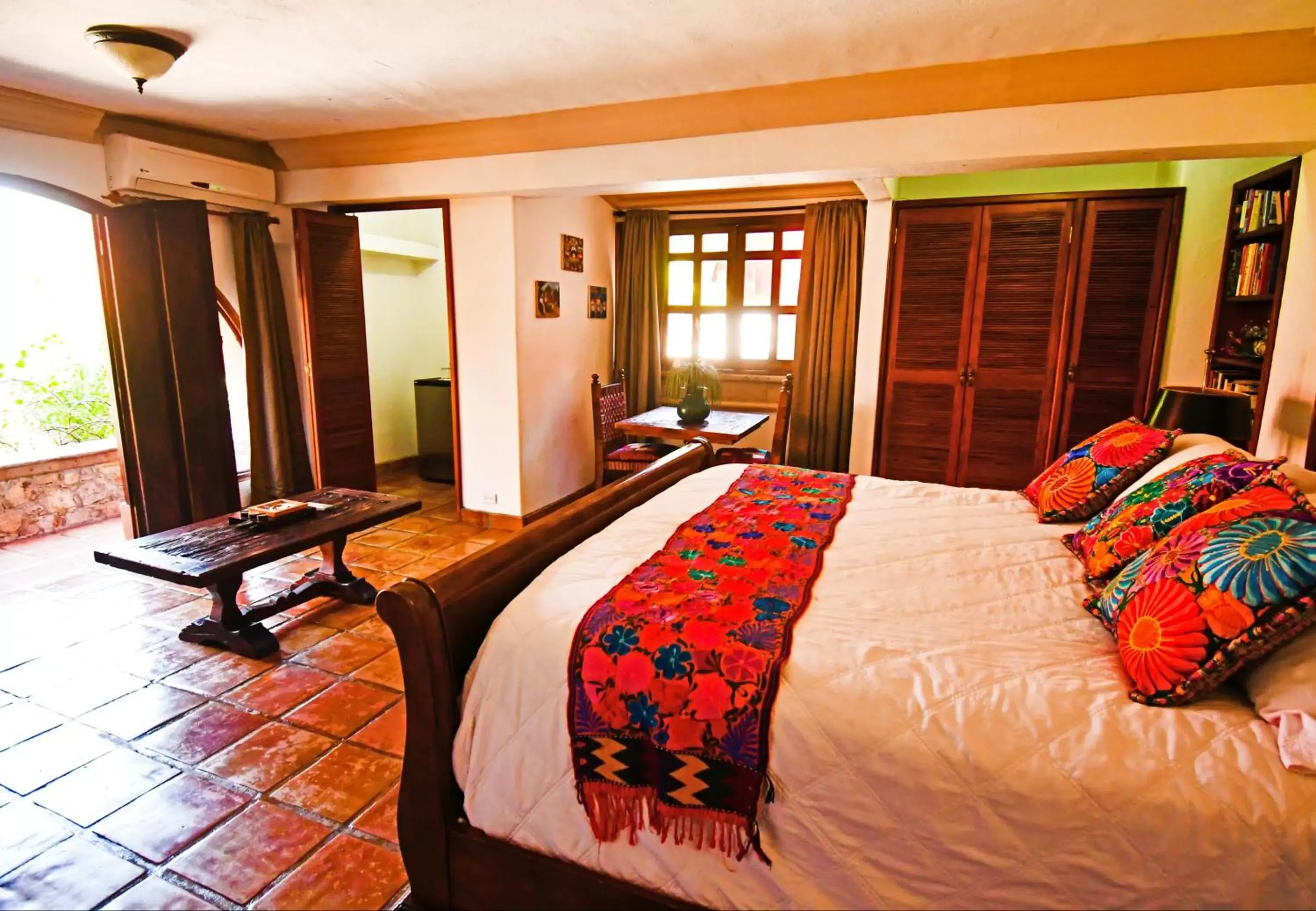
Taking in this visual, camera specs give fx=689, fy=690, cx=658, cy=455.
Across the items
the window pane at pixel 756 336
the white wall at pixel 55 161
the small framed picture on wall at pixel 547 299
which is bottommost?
the window pane at pixel 756 336

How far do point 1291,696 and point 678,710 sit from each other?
1.02m

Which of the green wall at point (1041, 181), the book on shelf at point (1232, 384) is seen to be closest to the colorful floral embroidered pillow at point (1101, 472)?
the book on shelf at point (1232, 384)

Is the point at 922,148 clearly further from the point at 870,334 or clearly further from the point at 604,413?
the point at 604,413

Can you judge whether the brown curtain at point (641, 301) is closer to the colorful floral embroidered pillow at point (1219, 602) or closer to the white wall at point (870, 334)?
the white wall at point (870, 334)

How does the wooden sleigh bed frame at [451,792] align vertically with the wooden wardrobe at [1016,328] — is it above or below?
below

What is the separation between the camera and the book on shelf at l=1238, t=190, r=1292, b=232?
278 cm

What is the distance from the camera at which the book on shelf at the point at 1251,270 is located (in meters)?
2.87

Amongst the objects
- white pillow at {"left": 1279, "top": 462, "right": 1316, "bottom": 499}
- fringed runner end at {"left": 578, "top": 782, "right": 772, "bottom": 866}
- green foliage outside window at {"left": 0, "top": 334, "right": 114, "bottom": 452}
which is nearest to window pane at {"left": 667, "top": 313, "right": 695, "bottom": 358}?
green foliage outside window at {"left": 0, "top": 334, "right": 114, "bottom": 452}

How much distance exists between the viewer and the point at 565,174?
3652 mm

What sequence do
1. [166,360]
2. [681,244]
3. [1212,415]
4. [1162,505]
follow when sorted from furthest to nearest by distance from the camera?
[681,244] < [166,360] < [1212,415] < [1162,505]

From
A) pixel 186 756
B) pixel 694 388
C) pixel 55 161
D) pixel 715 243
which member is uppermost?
pixel 55 161

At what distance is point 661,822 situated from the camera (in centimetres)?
134

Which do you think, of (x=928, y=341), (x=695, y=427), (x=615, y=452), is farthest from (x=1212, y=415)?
(x=615, y=452)

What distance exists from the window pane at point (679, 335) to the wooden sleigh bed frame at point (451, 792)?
4.20 metres
